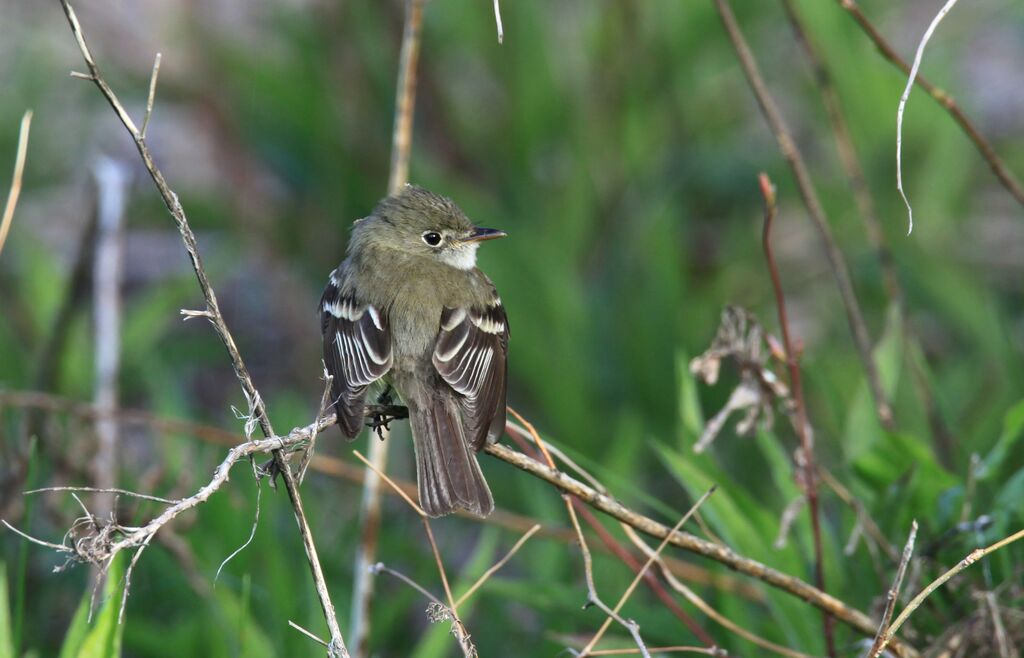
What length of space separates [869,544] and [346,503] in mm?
3176

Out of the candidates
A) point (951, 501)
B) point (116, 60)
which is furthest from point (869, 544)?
point (116, 60)

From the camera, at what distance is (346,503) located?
19.4 feet

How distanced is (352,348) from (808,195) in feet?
4.27

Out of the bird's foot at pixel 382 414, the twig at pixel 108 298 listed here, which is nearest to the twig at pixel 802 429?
the bird's foot at pixel 382 414

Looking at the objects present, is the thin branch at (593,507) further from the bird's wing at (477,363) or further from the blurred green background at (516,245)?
the blurred green background at (516,245)

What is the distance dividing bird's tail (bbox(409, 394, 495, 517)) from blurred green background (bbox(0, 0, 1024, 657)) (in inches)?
36.9

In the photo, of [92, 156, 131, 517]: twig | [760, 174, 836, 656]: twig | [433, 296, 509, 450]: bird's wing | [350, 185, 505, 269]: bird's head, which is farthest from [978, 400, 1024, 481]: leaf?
[92, 156, 131, 517]: twig

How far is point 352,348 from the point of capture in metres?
3.46

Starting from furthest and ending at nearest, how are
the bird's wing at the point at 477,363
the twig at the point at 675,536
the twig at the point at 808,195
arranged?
the twig at the point at 808,195, the bird's wing at the point at 477,363, the twig at the point at 675,536

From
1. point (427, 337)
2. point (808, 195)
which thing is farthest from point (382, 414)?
point (808, 195)

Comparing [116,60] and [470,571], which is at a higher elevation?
[116,60]

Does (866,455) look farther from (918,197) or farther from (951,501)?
(918,197)

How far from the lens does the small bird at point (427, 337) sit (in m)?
3.06

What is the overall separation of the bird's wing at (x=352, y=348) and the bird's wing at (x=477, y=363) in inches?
6.4
